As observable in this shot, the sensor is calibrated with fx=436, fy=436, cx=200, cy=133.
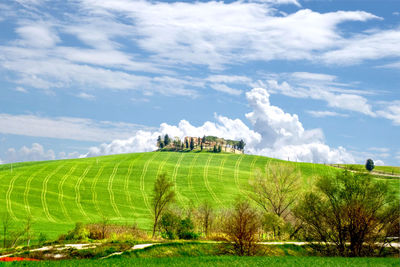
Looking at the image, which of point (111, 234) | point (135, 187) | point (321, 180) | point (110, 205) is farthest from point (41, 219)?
point (321, 180)

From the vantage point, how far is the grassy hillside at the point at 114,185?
317 ft

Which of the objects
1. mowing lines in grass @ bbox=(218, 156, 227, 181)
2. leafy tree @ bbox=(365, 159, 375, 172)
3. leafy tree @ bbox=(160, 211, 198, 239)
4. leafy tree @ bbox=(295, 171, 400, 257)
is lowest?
leafy tree @ bbox=(160, 211, 198, 239)

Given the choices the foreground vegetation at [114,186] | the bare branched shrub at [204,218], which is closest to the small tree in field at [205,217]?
the bare branched shrub at [204,218]

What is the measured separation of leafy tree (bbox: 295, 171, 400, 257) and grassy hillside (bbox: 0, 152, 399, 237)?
3585 centimetres

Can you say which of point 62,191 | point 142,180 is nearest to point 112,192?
point 62,191

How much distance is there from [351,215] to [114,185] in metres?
84.9

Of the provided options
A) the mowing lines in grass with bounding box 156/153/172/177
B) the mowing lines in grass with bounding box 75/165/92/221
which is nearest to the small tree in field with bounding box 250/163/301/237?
the mowing lines in grass with bounding box 75/165/92/221

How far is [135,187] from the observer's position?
120 m

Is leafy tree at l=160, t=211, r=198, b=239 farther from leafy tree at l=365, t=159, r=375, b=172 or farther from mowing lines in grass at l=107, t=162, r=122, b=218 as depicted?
leafy tree at l=365, t=159, r=375, b=172

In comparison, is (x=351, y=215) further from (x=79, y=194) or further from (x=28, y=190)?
(x=28, y=190)

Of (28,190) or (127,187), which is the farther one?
(127,187)

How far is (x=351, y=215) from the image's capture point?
45781 millimetres

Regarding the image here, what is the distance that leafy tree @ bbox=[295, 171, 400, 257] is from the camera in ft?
150

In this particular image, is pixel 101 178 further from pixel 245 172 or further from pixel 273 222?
pixel 273 222
